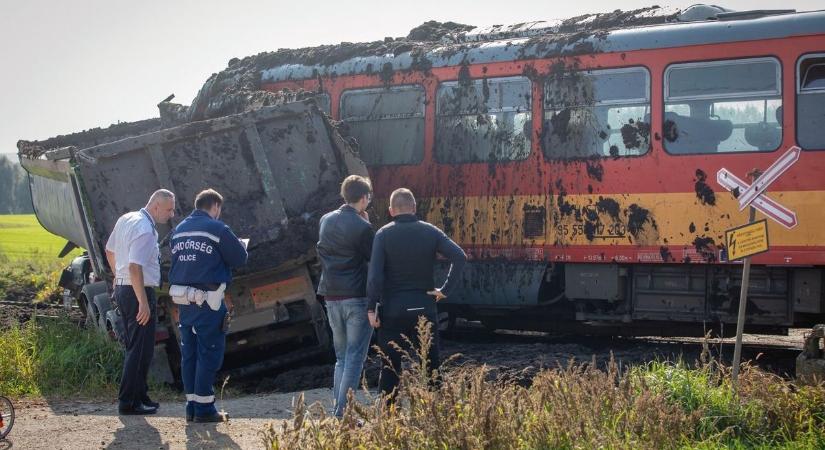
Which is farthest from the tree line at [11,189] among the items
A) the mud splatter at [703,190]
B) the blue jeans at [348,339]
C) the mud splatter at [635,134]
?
→ the blue jeans at [348,339]

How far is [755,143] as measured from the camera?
37.9 feet

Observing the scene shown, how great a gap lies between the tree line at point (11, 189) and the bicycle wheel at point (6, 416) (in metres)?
86.7

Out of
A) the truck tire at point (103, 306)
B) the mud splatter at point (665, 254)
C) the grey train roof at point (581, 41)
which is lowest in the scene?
the truck tire at point (103, 306)

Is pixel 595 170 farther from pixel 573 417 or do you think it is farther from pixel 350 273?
pixel 573 417

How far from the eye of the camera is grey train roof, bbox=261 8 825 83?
11453mm

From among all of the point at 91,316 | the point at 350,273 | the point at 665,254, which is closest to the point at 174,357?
the point at 91,316

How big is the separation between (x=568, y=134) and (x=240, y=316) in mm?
4370

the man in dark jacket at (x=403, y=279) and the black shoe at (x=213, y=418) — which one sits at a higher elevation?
the man in dark jacket at (x=403, y=279)

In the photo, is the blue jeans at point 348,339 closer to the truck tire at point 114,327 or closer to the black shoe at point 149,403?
the black shoe at point 149,403

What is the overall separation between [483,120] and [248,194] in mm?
3302

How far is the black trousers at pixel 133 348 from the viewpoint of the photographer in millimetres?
9188

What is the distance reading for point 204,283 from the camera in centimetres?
861

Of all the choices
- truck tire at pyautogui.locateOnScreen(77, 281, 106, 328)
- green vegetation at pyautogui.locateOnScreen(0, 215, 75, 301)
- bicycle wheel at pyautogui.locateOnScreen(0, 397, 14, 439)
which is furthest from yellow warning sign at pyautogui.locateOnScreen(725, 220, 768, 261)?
green vegetation at pyautogui.locateOnScreen(0, 215, 75, 301)

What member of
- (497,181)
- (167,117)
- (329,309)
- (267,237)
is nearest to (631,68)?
(497,181)
